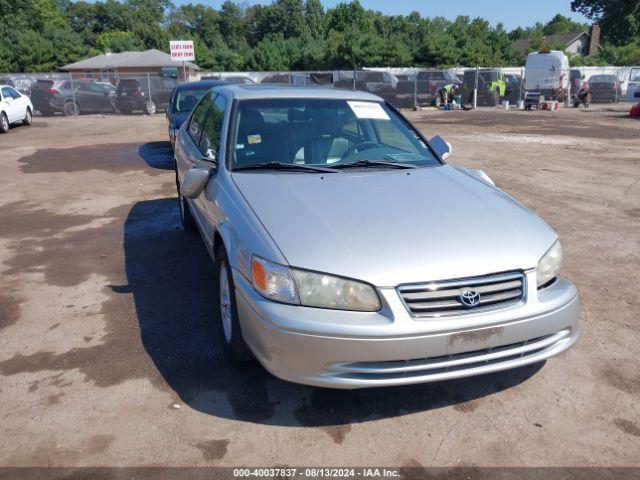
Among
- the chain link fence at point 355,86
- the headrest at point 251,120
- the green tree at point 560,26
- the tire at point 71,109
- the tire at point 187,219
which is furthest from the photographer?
the green tree at point 560,26

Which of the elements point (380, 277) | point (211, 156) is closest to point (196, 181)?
point (211, 156)

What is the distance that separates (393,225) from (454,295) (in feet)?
1.83

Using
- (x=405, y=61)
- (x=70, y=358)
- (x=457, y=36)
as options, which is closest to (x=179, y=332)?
(x=70, y=358)

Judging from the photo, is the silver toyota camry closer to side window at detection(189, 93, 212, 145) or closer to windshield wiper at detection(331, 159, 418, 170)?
windshield wiper at detection(331, 159, 418, 170)

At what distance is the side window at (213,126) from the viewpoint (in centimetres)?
446

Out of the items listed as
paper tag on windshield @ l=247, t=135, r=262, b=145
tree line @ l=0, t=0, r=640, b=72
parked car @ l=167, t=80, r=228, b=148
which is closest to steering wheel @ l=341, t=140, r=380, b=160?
paper tag on windshield @ l=247, t=135, r=262, b=145

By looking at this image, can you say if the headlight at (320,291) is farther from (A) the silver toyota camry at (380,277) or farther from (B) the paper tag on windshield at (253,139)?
(B) the paper tag on windshield at (253,139)

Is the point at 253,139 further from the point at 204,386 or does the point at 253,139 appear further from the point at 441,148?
the point at 204,386

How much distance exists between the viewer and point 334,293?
9.14ft

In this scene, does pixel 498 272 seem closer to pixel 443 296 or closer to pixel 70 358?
pixel 443 296

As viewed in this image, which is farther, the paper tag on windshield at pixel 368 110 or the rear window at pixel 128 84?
the rear window at pixel 128 84

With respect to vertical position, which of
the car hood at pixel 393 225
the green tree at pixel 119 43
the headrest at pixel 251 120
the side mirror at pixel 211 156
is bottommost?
the car hood at pixel 393 225

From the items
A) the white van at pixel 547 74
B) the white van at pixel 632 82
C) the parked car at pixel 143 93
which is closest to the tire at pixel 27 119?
the parked car at pixel 143 93

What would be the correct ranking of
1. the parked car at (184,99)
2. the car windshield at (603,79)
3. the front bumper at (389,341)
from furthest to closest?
1. the car windshield at (603,79)
2. the parked car at (184,99)
3. the front bumper at (389,341)
